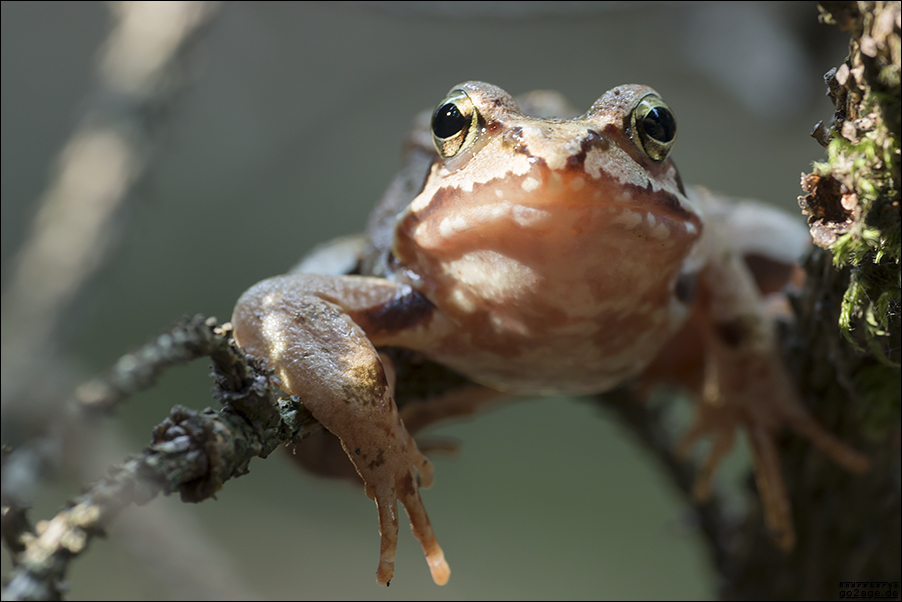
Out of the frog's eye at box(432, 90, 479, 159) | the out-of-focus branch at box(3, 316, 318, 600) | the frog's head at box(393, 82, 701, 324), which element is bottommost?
the out-of-focus branch at box(3, 316, 318, 600)

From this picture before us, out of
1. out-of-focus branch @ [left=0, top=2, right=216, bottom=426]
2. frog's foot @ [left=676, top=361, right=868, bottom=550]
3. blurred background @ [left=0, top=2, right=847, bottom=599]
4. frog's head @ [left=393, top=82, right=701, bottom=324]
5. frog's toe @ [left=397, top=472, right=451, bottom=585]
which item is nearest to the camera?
frog's head @ [left=393, top=82, right=701, bottom=324]

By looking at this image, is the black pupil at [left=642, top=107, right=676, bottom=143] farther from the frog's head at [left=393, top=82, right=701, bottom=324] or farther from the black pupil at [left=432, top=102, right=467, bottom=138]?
Answer: the black pupil at [left=432, top=102, right=467, bottom=138]

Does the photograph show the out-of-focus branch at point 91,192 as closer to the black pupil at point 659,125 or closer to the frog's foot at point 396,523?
the frog's foot at point 396,523

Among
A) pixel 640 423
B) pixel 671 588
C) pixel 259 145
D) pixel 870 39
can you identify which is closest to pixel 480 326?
pixel 870 39

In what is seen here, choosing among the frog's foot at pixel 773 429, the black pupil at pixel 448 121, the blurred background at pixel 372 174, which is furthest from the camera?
the blurred background at pixel 372 174

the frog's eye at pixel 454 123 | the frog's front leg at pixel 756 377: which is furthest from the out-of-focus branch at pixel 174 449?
the frog's front leg at pixel 756 377

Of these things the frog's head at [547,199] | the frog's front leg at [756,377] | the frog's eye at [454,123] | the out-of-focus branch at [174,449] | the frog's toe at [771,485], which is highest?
the frog's eye at [454,123]

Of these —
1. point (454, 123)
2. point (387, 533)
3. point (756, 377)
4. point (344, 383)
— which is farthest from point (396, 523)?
point (756, 377)

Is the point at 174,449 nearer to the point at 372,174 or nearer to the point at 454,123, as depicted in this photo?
the point at 454,123

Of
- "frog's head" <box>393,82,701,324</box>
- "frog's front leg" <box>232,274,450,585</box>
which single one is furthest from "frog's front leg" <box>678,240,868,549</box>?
"frog's front leg" <box>232,274,450,585</box>
